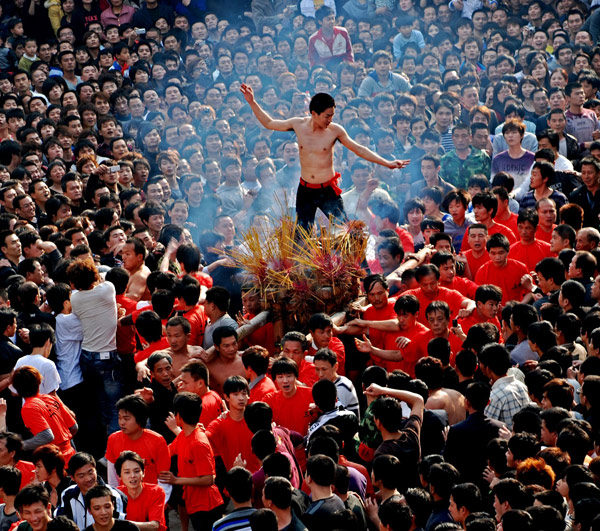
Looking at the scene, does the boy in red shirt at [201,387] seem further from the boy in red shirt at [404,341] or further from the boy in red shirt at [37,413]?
the boy in red shirt at [404,341]

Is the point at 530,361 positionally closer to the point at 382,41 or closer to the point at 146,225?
the point at 146,225

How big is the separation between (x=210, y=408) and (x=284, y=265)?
6.96 ft

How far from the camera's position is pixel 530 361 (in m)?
7.50

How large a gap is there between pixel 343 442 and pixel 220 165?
6.77 m

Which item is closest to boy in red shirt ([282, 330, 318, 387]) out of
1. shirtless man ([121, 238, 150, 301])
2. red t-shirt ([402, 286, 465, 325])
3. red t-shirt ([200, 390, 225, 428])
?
red t-shirt ([200, 390, 225, 428])

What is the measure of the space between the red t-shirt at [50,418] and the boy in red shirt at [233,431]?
3.58 feet

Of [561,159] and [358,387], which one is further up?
[561,159]

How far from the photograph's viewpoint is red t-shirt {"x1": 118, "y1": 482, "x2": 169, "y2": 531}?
648 centimetres

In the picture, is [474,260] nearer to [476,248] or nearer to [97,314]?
[476,248]

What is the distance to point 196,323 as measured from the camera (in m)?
8.91

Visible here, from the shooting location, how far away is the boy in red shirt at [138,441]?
700 cm

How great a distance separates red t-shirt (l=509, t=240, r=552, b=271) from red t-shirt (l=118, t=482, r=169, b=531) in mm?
4383

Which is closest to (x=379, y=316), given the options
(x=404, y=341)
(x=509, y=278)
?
(x=404, y=341)

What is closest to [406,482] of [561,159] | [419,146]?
[561,159]
